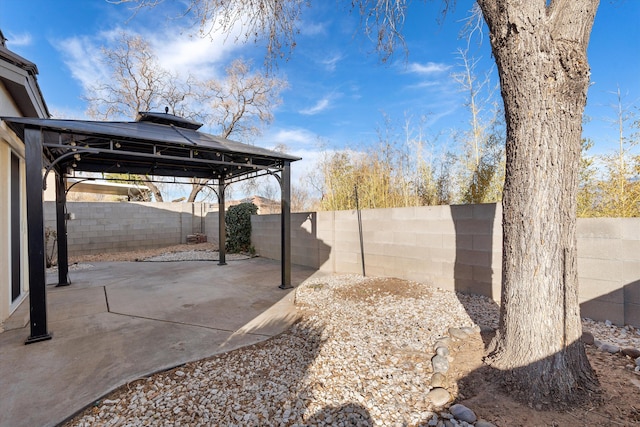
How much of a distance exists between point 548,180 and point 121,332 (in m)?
4.12

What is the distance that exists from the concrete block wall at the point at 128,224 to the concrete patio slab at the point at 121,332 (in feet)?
10.4

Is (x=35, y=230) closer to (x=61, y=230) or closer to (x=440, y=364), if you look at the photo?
(x=61, y=230)

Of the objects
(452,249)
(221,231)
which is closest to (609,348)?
(452,249)

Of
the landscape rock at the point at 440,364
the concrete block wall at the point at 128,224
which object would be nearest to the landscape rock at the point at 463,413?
the landscape rock at the point at 440,364

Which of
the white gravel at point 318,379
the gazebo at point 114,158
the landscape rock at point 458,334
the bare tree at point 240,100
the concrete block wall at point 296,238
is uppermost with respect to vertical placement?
the bare tree at point 240,100

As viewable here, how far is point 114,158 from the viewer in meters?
5.25

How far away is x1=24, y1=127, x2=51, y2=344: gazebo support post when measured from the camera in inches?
106

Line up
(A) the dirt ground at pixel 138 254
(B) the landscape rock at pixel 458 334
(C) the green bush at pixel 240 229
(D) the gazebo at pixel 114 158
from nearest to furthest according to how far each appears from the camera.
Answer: (B) the landscape rock at pixel 458 334
(D) the gazebo at pixel 114 158
(A) the dirt ground at pixel 138 254
(C) the green bush at pixel 240 229

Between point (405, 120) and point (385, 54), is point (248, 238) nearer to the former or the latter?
point (405, 120)

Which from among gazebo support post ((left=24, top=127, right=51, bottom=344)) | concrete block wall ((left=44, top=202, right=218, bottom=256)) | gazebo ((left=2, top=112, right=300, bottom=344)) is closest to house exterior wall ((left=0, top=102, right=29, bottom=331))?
gazebo ((left=2, top=112, right=300, bottom=344))

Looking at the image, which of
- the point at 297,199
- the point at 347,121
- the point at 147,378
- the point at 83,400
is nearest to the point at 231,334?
the point at 147,378

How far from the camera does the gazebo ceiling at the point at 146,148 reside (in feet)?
10.4

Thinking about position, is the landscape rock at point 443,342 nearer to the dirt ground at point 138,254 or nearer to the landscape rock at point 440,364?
the landscape rock at point 440,364

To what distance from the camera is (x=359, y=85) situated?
7625 millimetres
